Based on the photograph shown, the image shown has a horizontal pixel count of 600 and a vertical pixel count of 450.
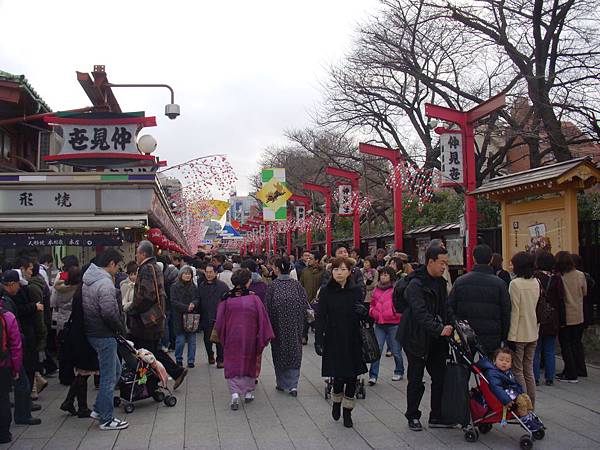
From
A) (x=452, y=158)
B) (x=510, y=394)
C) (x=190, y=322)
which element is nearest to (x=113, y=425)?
(x=190, y=322)

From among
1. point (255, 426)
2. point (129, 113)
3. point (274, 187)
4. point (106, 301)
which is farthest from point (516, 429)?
point (274, 187)

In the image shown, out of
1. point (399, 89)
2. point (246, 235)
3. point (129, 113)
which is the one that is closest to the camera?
point (129, 113)

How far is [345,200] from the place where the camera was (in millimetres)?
27344

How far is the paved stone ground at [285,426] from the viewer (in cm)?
569

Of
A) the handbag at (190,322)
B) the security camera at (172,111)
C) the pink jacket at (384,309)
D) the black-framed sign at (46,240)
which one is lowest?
the handbag at (190,322)

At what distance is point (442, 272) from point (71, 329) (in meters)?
4.01

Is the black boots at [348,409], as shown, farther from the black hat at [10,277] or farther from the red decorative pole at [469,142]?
the red decorative pole at [469,142]

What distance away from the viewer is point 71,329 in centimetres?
661

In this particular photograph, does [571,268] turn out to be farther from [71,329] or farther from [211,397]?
[71,329]

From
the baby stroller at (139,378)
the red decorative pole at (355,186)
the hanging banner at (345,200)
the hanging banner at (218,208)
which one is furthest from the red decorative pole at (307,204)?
the baby stroller at (139,378)

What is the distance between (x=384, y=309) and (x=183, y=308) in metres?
3.22

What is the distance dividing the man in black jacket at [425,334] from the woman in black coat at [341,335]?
1.68 feet

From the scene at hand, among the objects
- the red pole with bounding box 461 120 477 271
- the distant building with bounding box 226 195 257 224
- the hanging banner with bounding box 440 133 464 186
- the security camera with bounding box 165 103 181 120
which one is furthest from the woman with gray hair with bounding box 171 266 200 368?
the distant building with bounding box 226 195 257 224

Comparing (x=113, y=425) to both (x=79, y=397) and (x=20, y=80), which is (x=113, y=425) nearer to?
(x=79, y=397)
